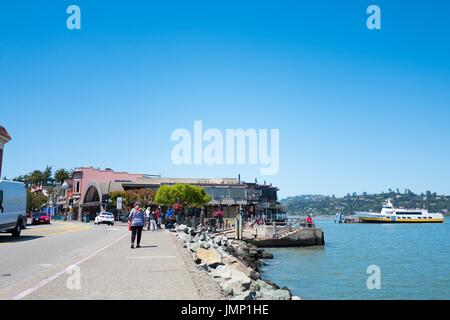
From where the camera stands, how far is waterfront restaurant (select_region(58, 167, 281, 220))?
271 feet

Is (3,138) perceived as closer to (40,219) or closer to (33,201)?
(40,219)

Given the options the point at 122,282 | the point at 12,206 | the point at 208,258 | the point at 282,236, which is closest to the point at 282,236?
the point at 282,236

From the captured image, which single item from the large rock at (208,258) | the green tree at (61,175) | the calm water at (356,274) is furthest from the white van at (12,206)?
the green tree at (61,175)

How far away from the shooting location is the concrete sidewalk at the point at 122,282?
822 cm

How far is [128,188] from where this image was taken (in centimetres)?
8281

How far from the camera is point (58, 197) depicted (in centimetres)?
11825

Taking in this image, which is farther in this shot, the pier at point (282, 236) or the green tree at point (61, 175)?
the green tree at point (61, 175)

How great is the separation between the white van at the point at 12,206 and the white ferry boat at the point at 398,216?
137 m

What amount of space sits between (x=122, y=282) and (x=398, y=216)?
150 meters

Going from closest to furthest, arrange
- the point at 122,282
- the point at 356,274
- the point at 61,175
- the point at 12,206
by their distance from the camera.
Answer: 1. the point at 122,282
2. the point at 12,206
3. the point at 356,274
4. the point at 61,175

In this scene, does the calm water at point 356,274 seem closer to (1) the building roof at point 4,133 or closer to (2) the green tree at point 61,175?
(1) the building roof at point 4,133
